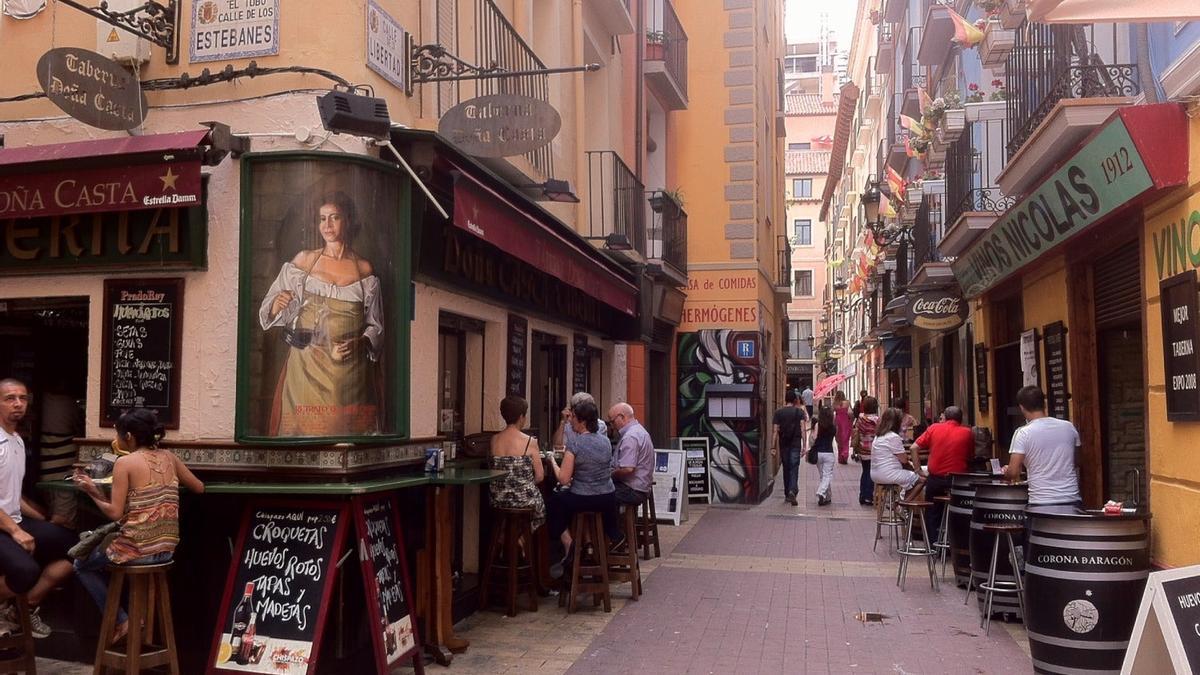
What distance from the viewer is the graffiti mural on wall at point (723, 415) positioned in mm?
17156

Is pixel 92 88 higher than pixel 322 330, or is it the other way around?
pixel 92 88

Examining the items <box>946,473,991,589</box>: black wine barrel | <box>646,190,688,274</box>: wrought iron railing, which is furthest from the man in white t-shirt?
<box>646,190,688,274</box>: wrought iron railing

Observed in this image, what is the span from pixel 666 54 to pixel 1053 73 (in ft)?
27.1

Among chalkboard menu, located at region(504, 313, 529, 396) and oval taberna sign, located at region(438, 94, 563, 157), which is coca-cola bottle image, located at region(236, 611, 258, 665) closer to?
oval taberna sign, located at region(438, 94, 563, 157)

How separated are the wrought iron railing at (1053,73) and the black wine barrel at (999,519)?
3122 mm

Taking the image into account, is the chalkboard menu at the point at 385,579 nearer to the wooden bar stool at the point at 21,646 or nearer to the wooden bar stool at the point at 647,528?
the wooden bar stool at the point at 21,646

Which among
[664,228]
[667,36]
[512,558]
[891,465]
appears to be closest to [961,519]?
[891,465]

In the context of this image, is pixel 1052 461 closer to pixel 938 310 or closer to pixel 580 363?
pixel 580 363

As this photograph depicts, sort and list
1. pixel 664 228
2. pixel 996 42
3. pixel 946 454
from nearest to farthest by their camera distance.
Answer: pixel 996 42 < pixel 946 454 < pixel 664 228

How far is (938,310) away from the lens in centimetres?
1623

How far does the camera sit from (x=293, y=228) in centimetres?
615

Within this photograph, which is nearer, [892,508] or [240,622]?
[240,622]

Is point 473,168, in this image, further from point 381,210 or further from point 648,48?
point 648,48

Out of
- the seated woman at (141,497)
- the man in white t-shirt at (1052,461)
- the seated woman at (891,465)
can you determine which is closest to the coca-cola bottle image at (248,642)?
the seated woman at (141,497)
